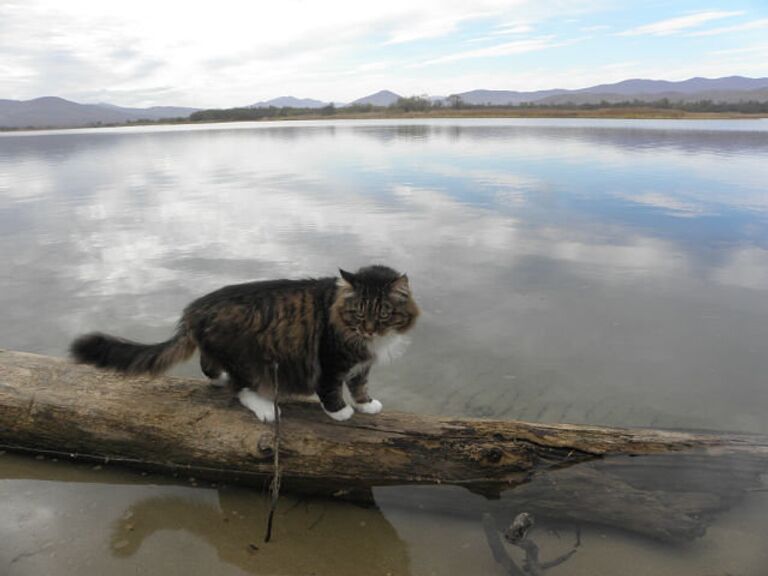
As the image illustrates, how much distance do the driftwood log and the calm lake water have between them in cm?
11

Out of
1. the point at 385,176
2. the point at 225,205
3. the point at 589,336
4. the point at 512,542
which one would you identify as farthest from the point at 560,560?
the point at 385,176

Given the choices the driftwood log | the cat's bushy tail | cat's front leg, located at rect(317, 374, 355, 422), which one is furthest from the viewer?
cat's front leg, located at rect(317, 374, 355, 422)

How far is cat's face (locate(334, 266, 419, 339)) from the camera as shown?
3.12 meters

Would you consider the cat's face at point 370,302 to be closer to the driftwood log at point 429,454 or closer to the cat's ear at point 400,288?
the cat's ear at point 400,288

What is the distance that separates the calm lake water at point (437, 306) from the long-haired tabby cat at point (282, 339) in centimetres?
63

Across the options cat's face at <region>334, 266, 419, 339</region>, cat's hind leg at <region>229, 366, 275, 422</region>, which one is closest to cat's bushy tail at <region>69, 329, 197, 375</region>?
cat's hind leg at <region>229, 366, 275, 422</region>

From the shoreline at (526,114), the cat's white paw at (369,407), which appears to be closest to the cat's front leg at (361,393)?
the cat's white paw at (369,407)

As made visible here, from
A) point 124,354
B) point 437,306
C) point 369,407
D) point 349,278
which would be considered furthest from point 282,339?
point 437,306

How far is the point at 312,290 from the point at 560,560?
1942 millimetres

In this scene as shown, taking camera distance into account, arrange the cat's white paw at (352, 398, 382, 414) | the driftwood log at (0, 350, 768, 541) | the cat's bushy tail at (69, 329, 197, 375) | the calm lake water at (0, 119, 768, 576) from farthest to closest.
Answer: the cat's white paw at (352, 398, 382, 414) → the cat's bushy tail at (69, 329, 197, 375) → the driftwood log at (0, 350, 768, 541) → the calm lake water at (0, 119, 768, 576)

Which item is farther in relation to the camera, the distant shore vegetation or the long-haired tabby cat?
the distant shore vegetation

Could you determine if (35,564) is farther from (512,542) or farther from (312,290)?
(512,542)

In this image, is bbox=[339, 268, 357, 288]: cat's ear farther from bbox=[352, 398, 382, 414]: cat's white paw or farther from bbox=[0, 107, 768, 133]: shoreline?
bbox=[0, 107, 768, 133]: shoreline

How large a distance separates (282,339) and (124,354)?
88 cm
